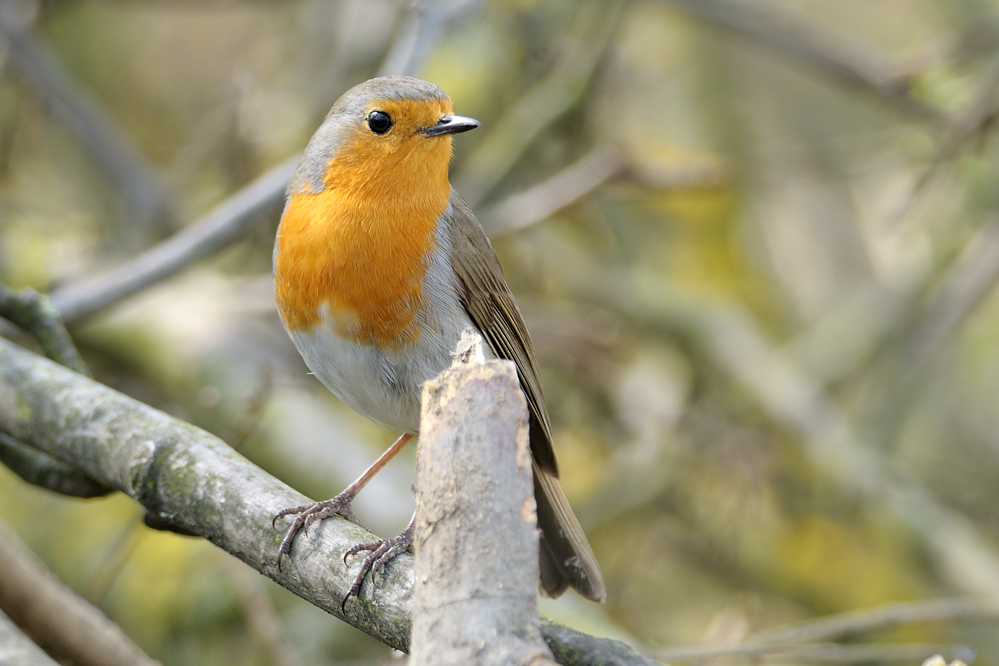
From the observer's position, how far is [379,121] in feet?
10.3

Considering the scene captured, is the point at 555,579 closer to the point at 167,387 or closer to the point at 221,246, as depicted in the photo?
the point at 221,246

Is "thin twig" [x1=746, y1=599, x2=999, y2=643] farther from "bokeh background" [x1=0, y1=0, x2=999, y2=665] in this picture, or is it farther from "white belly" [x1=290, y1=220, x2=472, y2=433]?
"white belly" [x1=290, y1=220, x2=472, y2=433]

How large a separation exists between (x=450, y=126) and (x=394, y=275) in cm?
56

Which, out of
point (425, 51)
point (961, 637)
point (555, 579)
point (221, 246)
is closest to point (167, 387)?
point (221, 246)

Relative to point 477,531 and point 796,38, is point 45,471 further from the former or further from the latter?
point 796,38

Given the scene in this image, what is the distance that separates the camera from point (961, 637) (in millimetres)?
4793

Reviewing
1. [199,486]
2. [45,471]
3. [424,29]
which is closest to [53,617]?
[45,471]

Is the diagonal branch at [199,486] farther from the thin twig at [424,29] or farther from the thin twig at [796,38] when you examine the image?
the thin twig at [796,38]

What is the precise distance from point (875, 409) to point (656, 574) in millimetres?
1624

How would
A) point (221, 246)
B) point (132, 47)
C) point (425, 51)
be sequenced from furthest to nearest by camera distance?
1. point (132, 47)
2. point (425, 51)
3. point (221, 246)

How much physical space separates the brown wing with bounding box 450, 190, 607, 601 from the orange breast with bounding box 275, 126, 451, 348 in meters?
0.16

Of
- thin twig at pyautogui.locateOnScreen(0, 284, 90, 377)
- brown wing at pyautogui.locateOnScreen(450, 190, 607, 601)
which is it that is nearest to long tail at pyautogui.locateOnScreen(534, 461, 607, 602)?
brown wing at pyautogui.locateOnScreen(450, 190, 607, 601)

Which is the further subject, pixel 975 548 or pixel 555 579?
pixel 975 548

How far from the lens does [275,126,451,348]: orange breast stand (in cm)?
284
